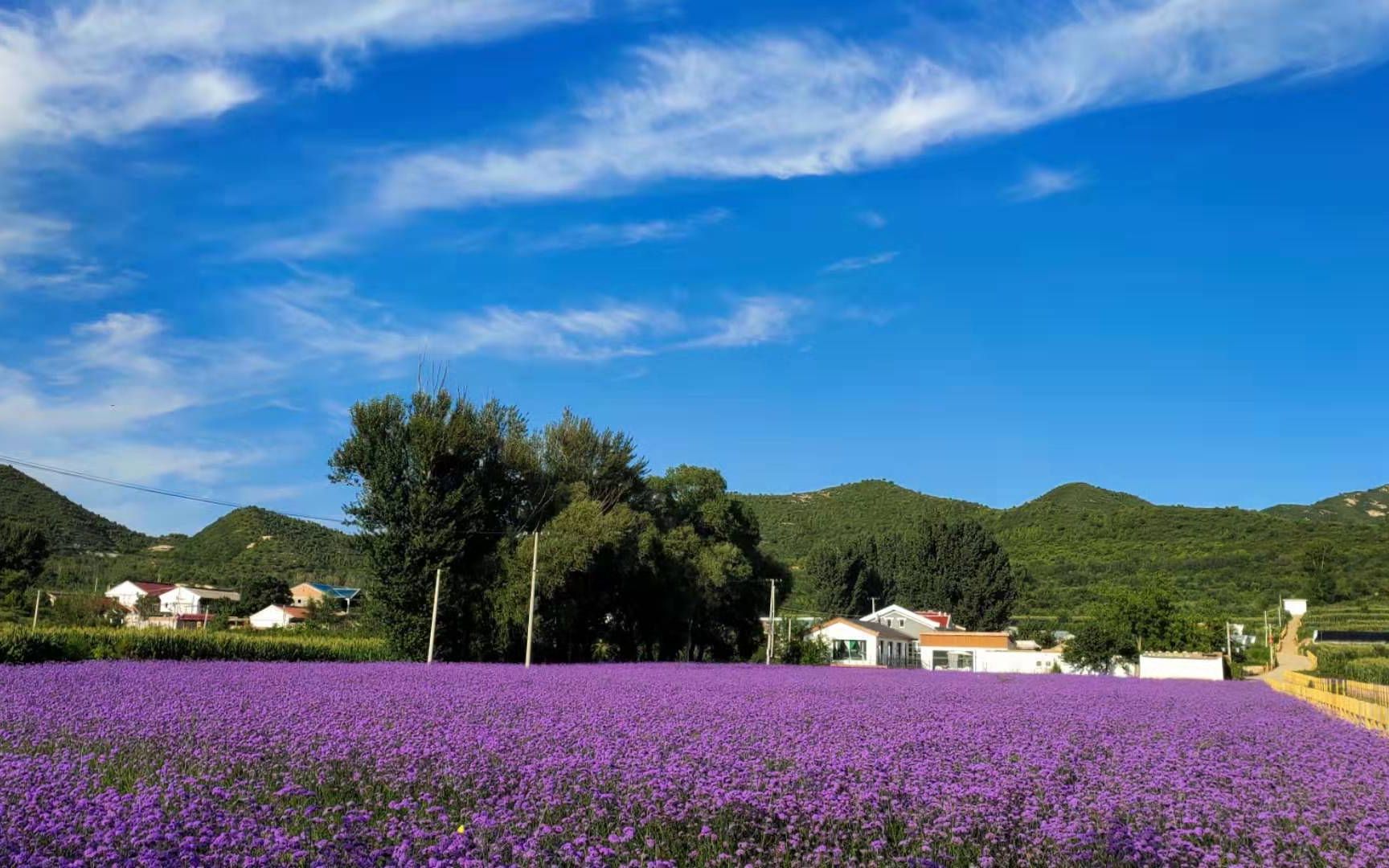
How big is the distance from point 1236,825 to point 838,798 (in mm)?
2590

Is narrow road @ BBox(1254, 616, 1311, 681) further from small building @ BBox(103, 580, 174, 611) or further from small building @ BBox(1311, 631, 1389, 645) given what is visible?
small building @ BBox(103, 580, 174, 611)

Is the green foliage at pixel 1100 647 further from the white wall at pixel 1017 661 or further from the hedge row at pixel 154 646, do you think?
the hedge row at pixel 154 646

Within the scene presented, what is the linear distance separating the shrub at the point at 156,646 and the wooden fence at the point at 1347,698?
89.7ft

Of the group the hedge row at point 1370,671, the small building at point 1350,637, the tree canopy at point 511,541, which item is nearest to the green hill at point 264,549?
the tree canopy at point 511,541

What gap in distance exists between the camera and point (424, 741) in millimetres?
9031

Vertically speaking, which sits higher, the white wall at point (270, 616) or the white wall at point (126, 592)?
the white wall at point (126, 592)

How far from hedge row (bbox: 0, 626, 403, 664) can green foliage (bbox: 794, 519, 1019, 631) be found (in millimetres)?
58511

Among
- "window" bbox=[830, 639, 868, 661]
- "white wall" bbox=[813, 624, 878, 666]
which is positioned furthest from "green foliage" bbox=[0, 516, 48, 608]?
"window" bbox=[830, 639, 868, 661]

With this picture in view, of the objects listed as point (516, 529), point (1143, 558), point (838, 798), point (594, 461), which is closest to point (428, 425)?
point (516, 529)

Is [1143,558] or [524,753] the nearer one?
[524,753]

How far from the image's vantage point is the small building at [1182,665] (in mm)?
46375

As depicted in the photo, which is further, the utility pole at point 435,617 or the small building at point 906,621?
the small building at point 906,621

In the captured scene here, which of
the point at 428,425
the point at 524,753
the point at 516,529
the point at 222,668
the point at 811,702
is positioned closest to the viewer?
the point at 524,753

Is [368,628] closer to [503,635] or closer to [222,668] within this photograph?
[503,635]
